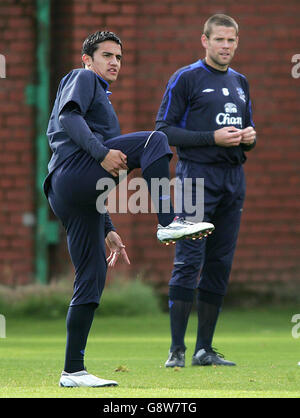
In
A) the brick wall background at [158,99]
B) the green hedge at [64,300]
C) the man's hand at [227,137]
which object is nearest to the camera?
the man's hand at [227,137]

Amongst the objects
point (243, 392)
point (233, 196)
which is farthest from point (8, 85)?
point (243, 392)

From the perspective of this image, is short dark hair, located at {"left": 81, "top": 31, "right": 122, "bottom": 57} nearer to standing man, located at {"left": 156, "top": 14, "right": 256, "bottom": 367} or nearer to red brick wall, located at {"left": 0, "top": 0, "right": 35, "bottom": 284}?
standing man, located at {"left": 156, "top": 14, "right": 256, "bottom": 367}

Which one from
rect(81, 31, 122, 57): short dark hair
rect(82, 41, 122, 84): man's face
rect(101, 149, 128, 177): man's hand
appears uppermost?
rect(81, 31, 122, 57): short dark hair

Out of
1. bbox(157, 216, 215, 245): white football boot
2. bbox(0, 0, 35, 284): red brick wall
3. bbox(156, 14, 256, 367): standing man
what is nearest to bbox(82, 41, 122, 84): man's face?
bbox(157, 216, 215, 245): white football boot

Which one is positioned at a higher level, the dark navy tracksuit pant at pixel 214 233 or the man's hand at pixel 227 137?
the man's hand at pixel 227 137

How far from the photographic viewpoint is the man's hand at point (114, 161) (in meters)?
4.92

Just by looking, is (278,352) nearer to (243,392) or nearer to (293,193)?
(243,392)

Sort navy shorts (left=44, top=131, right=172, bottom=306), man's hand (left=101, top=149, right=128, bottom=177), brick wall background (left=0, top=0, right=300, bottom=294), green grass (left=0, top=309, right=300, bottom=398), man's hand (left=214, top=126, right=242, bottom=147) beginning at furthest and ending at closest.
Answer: brick wall background (left=0, top=0, right=300, bottom=294), man's hand (left=214, top=126, right=242, bottom=147), green grass (left=0, top=309, right=300, bottom=398), navy shorts (left=44, top=131, right=172, bottom=306), man's hand (left=101, top=149, right=128, bottom=177)

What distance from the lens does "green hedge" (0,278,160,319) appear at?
32.8ft

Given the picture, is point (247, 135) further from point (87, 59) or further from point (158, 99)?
point (158, 99)

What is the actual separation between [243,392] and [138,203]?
5.57 meters

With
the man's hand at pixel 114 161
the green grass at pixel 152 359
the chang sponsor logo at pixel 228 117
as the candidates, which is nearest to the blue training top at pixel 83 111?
the man's hand at pixel 114 161

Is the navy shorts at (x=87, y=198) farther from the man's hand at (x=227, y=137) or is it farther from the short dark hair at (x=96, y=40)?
the man's hand at (x=227, y=137)

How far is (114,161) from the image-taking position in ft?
16.1
